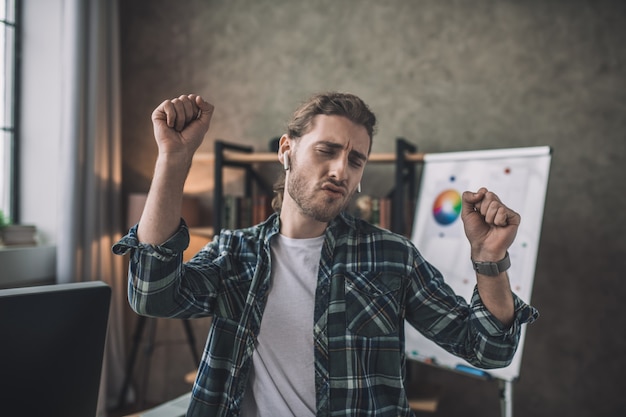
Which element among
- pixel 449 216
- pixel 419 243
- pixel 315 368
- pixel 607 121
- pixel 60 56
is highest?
pixel 60 56

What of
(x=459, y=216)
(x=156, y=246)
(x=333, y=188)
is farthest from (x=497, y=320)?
(x=459, y=216)

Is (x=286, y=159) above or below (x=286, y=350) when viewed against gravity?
above

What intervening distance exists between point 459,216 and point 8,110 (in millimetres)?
2632

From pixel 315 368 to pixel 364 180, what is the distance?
1.90 meters

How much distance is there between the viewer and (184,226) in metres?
1.11

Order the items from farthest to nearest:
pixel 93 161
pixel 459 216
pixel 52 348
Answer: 1. pixel 93 161
2. pixel 459 216
3. pixel 52 348

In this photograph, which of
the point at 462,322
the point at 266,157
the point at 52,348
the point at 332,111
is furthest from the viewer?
the point at 266,157

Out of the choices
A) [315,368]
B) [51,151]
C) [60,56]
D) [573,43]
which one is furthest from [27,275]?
[573,43]

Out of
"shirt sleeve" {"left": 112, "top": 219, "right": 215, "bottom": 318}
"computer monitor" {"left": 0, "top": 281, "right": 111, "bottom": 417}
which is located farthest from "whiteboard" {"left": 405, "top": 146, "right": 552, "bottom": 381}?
"computer monitor" {"left": 0, "top": 281, "right": 111, "bottom": 417}

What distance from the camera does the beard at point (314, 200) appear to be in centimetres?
127

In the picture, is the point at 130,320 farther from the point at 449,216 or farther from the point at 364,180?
the point at 449,216

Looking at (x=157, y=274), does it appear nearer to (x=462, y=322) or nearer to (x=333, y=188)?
(x=333, y=188)

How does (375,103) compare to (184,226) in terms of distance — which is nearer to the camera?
→ (184,226)

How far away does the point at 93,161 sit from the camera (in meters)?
2.89
